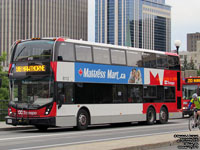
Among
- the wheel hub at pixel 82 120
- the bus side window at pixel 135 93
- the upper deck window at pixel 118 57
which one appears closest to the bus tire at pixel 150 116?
the bus side window at pixel 135 93

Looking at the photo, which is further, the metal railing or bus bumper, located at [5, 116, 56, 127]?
the metal railing

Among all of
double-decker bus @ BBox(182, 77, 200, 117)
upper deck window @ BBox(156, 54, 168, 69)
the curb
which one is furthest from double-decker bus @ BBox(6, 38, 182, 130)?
double-decker bus @ BBox(182, 77, 200, 117)

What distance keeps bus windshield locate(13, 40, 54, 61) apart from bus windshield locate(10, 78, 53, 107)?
1085 millimetres

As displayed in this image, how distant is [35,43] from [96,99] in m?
4.28

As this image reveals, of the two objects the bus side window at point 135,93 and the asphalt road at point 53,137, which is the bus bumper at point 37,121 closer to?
the asphalt road at point 53,137

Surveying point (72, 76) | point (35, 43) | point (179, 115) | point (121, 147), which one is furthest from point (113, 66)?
point (121, 147)

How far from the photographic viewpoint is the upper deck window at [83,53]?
21.8m

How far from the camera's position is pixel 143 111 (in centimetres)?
2611

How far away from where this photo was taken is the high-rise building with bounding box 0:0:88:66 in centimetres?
14600

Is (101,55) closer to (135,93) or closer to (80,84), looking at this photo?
(80,84)

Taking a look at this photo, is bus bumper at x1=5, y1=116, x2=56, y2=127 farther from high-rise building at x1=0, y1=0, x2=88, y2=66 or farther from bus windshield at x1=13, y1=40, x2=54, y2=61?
high-rise building at x1=0, y1=0, x2=88, y2=66

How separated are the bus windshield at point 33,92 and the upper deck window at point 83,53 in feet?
7.54

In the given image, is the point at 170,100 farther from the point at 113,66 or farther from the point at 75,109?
the point at 75,109

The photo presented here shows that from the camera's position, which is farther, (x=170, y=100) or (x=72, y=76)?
(x=170, y=100)
